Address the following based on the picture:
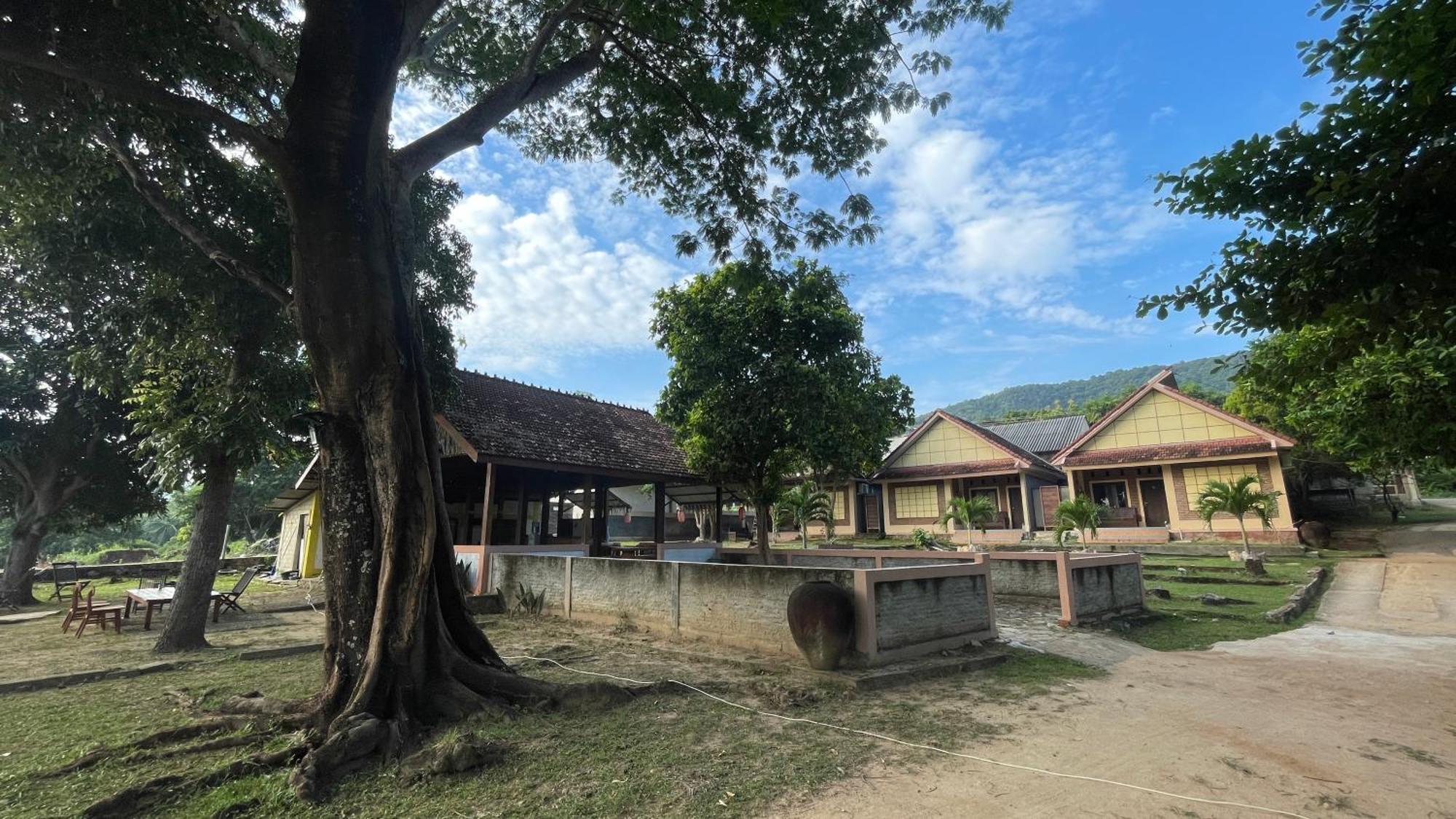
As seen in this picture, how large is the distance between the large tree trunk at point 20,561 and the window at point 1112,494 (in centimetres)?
3487

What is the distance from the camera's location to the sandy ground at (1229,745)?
Answer: 374 cm

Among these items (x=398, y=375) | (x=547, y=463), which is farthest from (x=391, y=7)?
(x=547, y=463)

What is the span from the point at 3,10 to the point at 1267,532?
30.1m

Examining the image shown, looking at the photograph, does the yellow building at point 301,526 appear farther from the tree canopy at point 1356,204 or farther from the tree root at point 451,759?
the tree canopy at point 1356,204

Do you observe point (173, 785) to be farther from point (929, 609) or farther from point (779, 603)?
point (929, 609)

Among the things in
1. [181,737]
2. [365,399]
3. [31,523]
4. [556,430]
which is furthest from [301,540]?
[365,399]

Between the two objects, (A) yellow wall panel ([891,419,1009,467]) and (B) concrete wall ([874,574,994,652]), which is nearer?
(B) concrete wall ([874,574,994,652])

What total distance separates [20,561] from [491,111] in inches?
732

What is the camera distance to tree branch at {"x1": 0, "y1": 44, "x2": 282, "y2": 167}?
15.5 feet

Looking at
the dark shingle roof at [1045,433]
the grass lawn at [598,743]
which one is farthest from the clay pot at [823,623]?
the dark shingle roof at [1045,433]

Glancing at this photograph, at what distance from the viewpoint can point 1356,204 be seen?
4.36 metres

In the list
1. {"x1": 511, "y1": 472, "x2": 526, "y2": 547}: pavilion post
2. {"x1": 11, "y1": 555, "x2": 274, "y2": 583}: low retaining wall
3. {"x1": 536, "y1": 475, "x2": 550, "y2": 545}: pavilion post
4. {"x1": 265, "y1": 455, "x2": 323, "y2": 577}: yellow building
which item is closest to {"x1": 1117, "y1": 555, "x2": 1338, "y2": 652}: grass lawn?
{"x1": 511, "y1": 472, "x2": 526, "y2": 547}: pavilion post

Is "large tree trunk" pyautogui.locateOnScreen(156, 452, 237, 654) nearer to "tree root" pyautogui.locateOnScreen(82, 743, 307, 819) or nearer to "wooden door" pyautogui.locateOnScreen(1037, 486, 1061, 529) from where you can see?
"tree root" pyautogui.locateOnScreen(82, 743, 307, 819)

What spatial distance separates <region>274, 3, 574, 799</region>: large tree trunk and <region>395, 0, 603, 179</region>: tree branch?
723 millimetres
